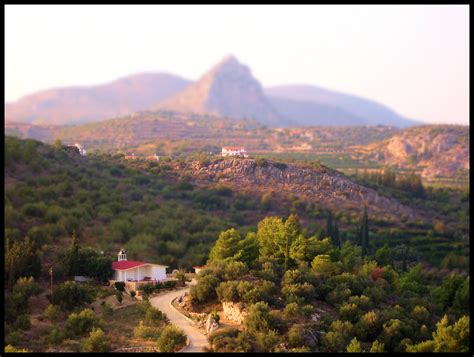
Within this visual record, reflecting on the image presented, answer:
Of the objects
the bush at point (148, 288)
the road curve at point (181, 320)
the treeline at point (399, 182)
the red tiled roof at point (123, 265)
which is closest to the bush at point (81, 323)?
the road curve at point (181, 320)

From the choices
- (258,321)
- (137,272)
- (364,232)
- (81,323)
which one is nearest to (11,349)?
(81,323)

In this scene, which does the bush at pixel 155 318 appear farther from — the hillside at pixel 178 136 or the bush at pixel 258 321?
the hillside at pixel 178 136

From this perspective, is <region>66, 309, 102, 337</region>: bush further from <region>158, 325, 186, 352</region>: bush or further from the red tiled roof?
the red tiled roof

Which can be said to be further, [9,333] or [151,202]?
[151,202]

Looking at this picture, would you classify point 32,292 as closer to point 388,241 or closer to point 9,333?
point 9,333

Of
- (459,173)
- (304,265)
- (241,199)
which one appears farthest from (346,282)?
(459,173)
